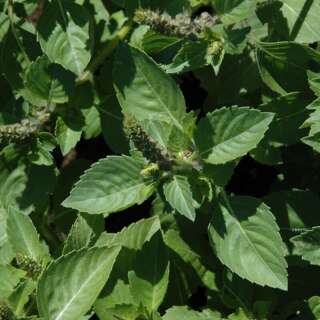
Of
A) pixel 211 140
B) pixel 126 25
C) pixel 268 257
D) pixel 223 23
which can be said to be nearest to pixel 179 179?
pixel 211 140

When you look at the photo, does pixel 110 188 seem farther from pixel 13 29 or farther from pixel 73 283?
pixel 13 29

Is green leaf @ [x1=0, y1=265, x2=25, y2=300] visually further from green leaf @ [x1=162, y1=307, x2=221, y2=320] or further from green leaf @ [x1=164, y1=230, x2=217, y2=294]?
green leaf @ [x1=164, y1=230, x2=217, y2=294]

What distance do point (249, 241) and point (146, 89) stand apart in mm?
825

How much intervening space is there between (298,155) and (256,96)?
1.38 ft

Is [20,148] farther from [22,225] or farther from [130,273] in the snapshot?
[130,273]

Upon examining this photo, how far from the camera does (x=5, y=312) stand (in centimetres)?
237

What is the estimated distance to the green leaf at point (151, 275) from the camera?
2.81 m

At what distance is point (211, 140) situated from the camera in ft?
8.48

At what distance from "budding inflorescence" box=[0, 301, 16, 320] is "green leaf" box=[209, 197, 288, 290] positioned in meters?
0.90

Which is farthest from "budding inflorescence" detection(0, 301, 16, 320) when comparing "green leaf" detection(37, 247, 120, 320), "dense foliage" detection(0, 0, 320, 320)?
"green leaf" detection(37, 247, 120, 320)

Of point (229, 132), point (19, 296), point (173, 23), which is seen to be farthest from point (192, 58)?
point (19, 296)

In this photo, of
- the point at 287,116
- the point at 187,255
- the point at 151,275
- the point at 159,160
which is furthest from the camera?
the point at 187,255

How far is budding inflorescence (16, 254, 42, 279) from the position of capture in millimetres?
2695

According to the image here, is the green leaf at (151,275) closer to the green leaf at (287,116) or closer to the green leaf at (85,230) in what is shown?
the green leaf at (85,230)
